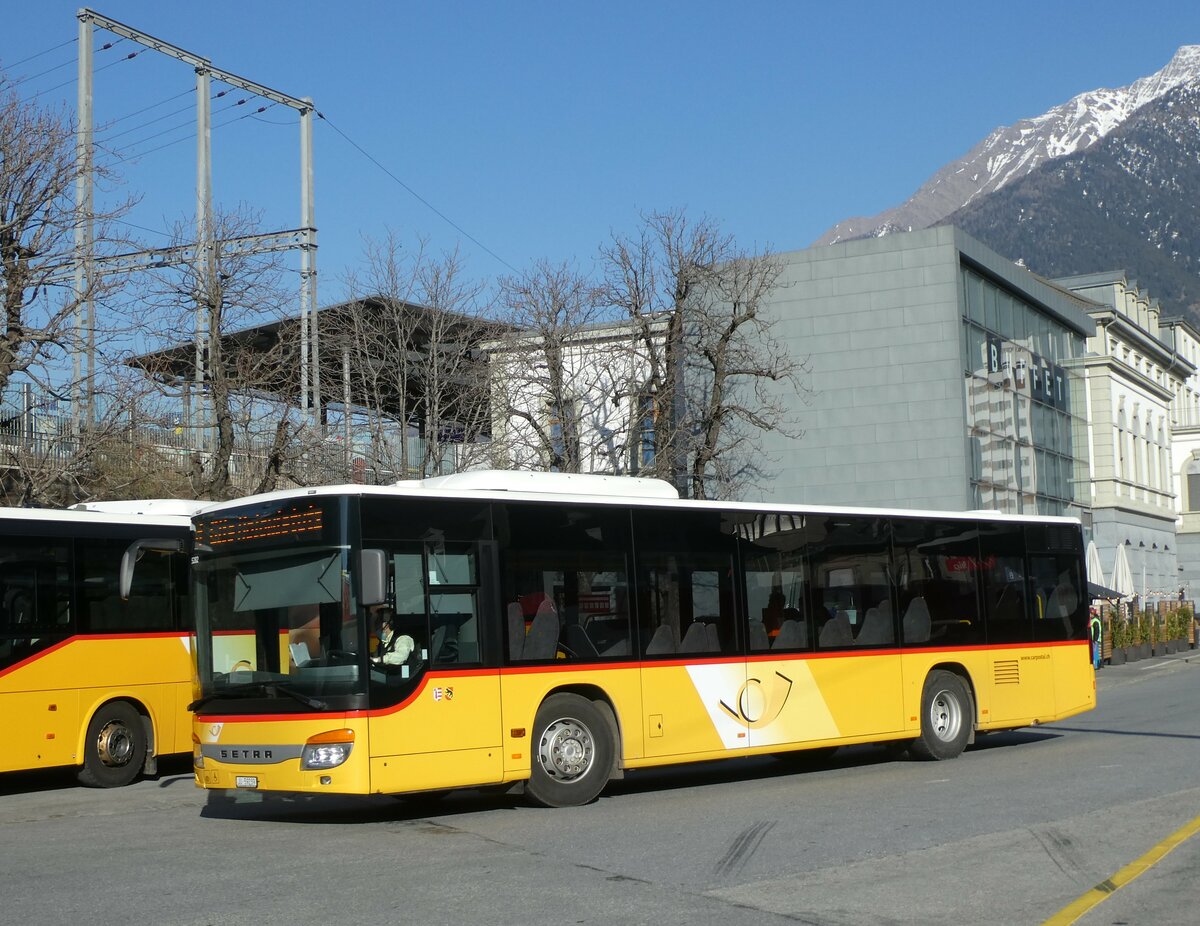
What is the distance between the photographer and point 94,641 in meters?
16.1

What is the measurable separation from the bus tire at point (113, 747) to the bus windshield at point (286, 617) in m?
4.04

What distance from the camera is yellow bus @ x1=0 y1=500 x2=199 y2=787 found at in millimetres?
15305

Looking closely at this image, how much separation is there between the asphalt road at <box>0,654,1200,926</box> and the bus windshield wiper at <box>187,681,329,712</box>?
39.6 inches

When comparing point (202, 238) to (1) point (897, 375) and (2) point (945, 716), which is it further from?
(1) point (897, 375)

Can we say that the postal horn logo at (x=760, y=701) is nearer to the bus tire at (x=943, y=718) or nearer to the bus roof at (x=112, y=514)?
the bus tire at (x=943, y=718)

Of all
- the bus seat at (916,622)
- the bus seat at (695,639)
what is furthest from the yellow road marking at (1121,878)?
the bus seat at (916,622)

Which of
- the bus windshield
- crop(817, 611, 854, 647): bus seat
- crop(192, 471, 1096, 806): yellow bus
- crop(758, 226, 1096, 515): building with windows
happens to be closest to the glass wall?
crop(758, 226, 1096, 515): building with windows

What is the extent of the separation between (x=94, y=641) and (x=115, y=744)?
1154 millimetres

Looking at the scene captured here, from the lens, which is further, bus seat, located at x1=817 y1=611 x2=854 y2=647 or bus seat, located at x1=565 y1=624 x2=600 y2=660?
bus seat, located at x1=817 y1=611 x2=854 y2=647

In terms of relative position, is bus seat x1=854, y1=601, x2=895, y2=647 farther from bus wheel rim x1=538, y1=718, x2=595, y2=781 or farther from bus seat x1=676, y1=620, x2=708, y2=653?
bus wheel rim x1=538, y1=718, x2=595, y2=781

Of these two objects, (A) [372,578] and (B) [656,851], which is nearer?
(B) [656,851]

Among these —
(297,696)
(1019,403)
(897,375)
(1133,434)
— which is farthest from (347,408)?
(1133,434)

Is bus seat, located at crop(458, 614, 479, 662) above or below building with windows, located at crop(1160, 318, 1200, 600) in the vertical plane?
below

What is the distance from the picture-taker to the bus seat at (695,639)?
14305 mm
